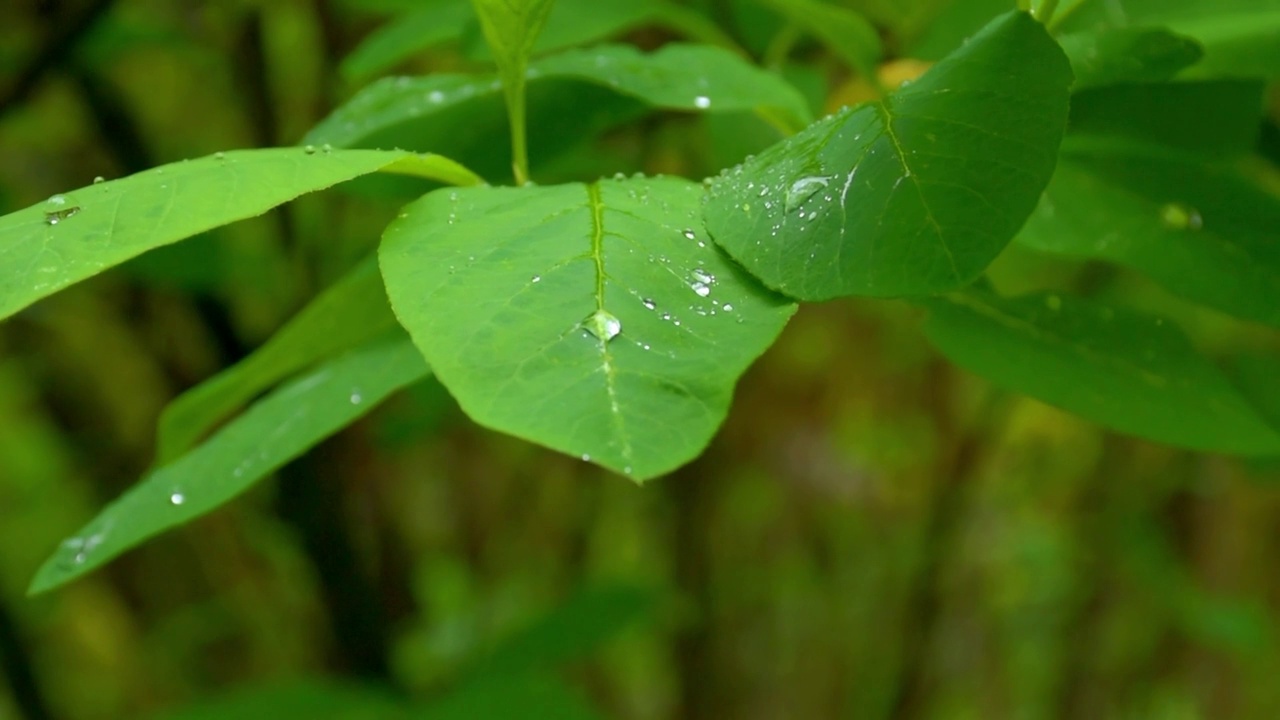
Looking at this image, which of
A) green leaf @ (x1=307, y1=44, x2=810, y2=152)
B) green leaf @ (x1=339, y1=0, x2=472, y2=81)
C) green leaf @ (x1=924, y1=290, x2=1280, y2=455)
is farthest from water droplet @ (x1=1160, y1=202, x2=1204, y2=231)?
green leaf @ (x1=339, y1=0, x2=472, y2=81)

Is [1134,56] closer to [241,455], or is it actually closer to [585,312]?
[585,312]

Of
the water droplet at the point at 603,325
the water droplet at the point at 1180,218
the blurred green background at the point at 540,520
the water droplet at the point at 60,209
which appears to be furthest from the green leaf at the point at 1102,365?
the blurred green background at the point at 540,520

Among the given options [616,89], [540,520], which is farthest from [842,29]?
[540,520]

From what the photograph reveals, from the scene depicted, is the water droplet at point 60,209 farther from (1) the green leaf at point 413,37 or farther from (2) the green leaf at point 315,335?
(1) the green leaf at point 413,37

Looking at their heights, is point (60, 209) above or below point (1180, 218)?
above

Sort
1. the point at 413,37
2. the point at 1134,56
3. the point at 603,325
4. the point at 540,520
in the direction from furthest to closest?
the point at 540,520, the point at 413,37, the point at 1134,56, the point at 603,325

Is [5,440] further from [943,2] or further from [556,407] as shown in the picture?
[556,407]
